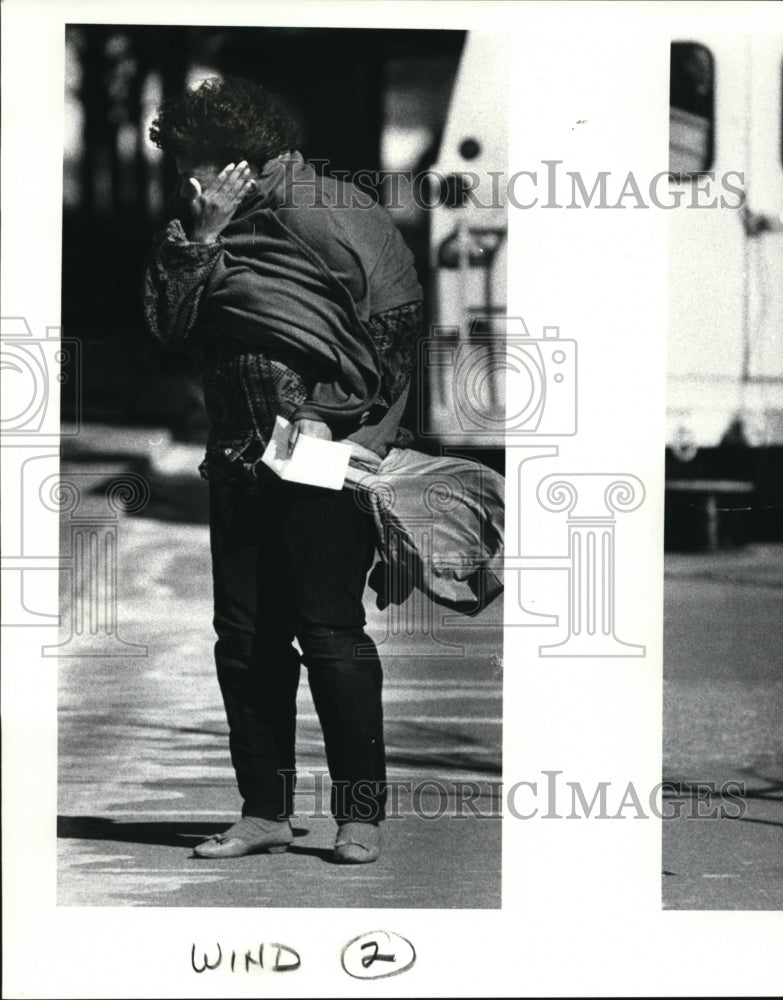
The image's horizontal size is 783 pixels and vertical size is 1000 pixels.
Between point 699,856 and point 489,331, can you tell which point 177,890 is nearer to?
point 699,856

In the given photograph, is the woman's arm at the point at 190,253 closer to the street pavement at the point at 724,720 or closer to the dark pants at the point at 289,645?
the dark pants at the point at 289,645

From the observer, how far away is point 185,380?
434 cm

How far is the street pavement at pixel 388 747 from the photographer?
4.34m

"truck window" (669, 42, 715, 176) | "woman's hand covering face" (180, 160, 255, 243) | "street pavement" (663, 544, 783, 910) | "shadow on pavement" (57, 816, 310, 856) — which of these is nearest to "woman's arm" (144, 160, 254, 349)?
"woman's hand covering face" (180, 160, 255, 243)

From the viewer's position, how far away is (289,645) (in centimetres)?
434

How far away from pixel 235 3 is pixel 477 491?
1566 millimetres

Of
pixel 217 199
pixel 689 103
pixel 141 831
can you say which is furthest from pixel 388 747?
pixel 689 103

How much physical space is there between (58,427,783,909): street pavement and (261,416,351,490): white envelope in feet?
0.83

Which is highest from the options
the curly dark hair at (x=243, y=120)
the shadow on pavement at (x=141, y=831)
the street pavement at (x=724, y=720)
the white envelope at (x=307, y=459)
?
the curly dark hair at (x=243, y=120)

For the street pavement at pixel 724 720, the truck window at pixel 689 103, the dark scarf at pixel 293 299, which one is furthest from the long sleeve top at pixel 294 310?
the street pavement at pixel 724 720

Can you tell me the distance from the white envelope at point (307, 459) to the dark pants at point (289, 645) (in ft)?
0.16

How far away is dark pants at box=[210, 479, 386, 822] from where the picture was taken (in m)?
4.30

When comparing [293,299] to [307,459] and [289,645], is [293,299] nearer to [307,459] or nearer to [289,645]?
[307,459]

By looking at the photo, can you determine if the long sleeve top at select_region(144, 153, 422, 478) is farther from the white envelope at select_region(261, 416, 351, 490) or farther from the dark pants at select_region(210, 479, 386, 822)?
the dark pants at select_region(210, 479, 386, 822)
